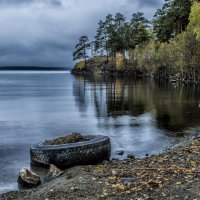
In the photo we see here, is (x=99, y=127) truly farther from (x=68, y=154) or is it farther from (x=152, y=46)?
(x=152, y=46)

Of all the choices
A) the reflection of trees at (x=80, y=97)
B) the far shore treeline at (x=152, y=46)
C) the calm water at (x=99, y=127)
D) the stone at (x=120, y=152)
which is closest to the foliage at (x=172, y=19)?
the far shore treeline at (x=152, y=46)

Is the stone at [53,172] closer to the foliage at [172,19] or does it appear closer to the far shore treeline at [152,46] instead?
the far shore treeline at [152,46]

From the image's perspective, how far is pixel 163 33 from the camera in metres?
124

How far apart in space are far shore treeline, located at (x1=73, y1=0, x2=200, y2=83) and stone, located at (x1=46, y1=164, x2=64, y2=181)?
5315cm

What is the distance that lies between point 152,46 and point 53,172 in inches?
4489

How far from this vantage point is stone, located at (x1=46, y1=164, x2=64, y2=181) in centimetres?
1561

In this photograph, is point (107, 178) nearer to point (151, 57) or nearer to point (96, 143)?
point (96, 143)

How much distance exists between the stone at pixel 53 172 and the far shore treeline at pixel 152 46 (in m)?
53.2

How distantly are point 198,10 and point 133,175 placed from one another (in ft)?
181

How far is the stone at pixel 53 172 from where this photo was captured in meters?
Result: 15.6

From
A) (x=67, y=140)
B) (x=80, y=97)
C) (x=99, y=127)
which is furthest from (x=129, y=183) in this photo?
(x=80, y=97)

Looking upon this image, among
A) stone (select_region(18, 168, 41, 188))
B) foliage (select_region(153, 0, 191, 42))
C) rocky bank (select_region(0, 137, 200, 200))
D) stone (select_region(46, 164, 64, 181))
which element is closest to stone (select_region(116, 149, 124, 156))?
rocky bank (select_region(0, 137, 200, 200))

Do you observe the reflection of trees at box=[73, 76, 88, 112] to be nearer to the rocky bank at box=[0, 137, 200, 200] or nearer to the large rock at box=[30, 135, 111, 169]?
the large rock at box=[30, 135, 111, 169]

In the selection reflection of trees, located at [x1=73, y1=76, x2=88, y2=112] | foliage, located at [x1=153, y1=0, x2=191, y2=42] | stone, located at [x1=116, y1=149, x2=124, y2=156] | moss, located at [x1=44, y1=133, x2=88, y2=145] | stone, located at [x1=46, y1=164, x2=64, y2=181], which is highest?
foliage, located at [x1=153, y1=0, x2=191, y2=42]
